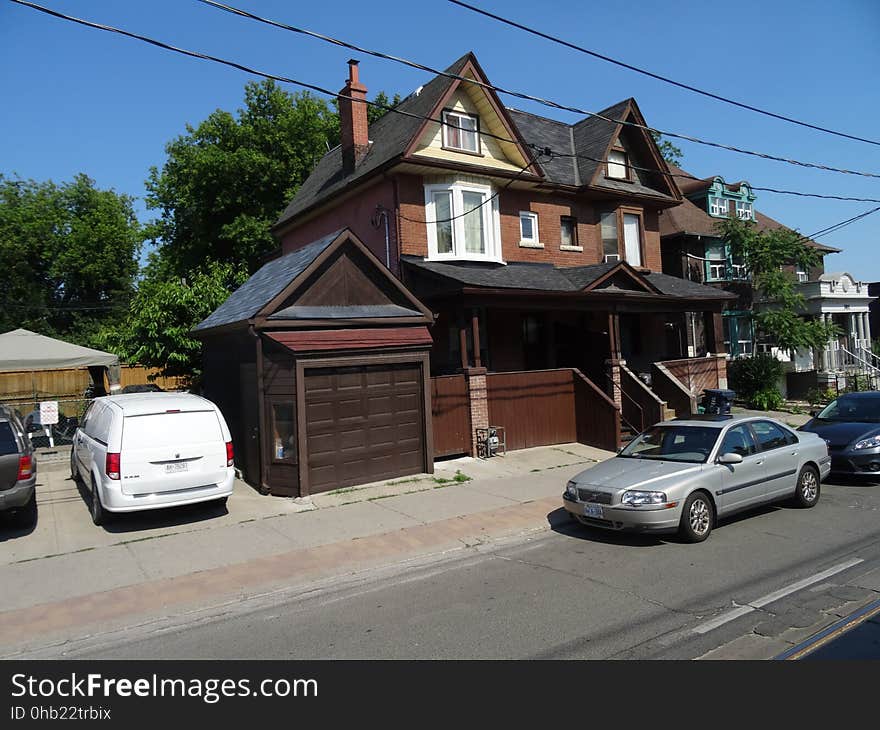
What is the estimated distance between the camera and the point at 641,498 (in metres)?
8.15

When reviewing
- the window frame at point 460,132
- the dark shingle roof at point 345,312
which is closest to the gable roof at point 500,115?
the window frame at point 460,132

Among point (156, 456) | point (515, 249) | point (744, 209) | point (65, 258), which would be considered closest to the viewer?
point (156, 456)

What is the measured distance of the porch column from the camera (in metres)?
14.5

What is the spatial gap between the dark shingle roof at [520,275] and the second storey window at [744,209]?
15.0 m

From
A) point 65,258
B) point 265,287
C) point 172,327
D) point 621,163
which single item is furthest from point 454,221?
point 65,258

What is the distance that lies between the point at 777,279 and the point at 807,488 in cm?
1888

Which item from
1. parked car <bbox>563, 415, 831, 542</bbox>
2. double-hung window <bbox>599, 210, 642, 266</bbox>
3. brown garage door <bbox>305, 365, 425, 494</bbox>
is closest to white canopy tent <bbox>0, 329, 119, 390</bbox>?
brown garage door <bbox>305, 365, 425, 494</bbox>

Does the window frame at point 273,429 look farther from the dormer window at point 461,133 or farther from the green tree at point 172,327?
the dormer window at point 461,133

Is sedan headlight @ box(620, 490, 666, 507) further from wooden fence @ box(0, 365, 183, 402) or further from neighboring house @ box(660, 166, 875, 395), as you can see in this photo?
neighboring house @ box(660, 166, 875, 395)

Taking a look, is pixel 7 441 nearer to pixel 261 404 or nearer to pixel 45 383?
pixel 261 404

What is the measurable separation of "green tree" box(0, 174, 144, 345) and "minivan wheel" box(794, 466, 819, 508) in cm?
4304
